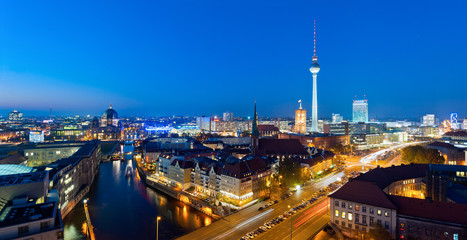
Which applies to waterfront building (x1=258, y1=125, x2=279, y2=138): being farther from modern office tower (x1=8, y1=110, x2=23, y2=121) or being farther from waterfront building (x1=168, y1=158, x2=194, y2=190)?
modern office tower (x1=8, y1=110, x2=23, y2=121)

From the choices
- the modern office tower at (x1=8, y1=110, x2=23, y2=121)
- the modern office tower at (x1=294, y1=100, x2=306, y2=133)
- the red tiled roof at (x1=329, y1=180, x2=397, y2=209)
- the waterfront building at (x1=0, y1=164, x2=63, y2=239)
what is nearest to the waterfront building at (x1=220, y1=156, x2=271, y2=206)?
the red tiled roof at (x1=329, y1=180, x2=397, y2=209)

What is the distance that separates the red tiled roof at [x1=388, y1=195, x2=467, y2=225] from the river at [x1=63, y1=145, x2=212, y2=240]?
1515 cm

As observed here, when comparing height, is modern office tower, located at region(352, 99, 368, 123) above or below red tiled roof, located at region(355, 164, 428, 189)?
above

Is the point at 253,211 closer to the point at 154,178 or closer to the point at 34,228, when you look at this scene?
the point at 34,228

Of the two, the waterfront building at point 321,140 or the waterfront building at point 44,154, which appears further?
the waterfront building at point 321,140

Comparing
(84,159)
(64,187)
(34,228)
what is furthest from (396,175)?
(84,159)

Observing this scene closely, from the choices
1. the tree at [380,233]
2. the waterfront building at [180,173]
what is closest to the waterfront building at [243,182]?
the waterfront building at [180,173]

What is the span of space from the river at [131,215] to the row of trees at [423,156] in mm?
35018

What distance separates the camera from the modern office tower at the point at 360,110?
15338cm

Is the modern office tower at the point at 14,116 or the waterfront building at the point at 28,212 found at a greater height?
the modern office tower at the point at 14,116

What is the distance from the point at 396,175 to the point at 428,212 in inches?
406

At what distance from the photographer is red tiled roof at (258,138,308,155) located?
44.4m

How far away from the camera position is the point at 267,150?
1790 inches

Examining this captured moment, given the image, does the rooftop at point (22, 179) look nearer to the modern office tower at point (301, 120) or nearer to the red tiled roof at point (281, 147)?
the red tiled roof at point (281, 147)
